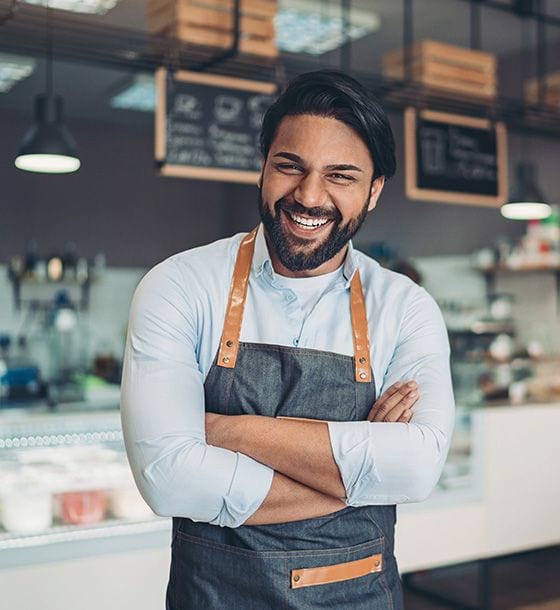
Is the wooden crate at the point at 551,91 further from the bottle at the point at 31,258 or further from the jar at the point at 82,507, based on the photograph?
the bottle at the point at 31,258

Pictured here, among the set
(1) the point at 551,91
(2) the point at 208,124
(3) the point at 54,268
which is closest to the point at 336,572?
(2) the point at 208,124

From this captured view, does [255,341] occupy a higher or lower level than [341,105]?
lower

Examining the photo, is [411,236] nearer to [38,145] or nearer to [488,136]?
[488,136]

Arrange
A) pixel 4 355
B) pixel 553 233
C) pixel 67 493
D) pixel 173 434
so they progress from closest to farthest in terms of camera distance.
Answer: pixel 173 434 → pixel 67 493 → pixel 553 233 → pixel 4 355

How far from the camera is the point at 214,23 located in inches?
161

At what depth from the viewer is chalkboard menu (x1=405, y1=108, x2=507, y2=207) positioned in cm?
481

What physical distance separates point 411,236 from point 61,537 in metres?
5.22

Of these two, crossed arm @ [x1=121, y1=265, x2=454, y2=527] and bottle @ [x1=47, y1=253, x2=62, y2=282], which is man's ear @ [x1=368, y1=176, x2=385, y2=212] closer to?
crossed arm @ [x1=121, y1=265, x2=454, y2=527]

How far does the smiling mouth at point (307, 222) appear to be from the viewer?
1614mm

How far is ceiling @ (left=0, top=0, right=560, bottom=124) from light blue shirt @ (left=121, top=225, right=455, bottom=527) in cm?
266

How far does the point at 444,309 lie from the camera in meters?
7.11

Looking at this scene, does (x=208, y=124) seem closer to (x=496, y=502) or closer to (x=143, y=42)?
(x=143, y=42)

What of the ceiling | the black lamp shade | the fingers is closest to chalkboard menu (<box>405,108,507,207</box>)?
the ceiling

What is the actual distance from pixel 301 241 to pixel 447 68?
3660 millimetres
